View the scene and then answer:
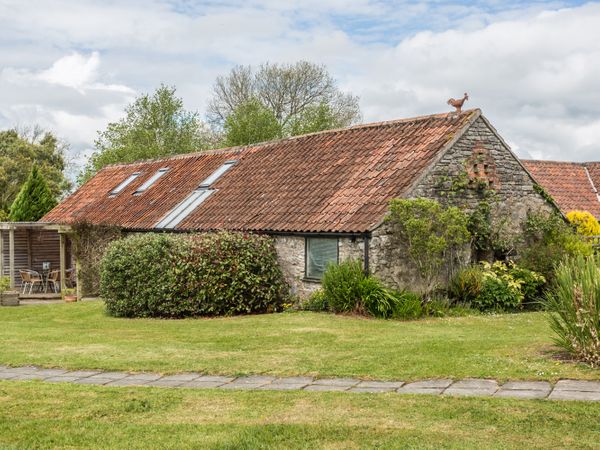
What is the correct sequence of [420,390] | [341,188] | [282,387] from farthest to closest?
[341,188] < [282,387] < [420,390]

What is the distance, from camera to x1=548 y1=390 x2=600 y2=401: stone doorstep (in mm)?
8023

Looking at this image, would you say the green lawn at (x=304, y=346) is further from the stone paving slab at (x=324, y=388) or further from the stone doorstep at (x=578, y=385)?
the stone paving slab at (x=324, y=388)

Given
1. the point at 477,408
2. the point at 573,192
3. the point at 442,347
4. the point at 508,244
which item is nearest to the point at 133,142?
the point at 573,192

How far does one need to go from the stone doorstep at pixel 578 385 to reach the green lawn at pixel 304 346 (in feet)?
0.76

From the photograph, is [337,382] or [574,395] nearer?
[574,395]

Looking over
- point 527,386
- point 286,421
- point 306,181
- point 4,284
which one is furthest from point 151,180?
point 286,421

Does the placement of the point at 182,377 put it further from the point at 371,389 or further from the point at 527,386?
the point at 527,386

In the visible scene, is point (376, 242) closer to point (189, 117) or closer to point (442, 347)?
point (442, 347)

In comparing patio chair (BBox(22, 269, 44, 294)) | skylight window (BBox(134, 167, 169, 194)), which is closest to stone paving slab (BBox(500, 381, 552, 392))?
patio chair (BBox(22, 269, 44, 294))

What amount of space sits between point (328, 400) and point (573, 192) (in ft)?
85.2

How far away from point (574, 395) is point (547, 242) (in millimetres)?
13448

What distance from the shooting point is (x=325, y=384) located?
9398 mm

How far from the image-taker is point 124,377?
10.3m

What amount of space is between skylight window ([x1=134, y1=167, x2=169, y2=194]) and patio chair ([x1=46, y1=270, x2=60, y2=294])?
419cm
